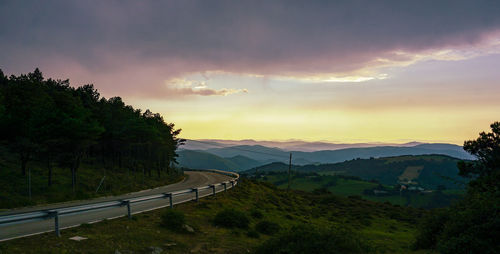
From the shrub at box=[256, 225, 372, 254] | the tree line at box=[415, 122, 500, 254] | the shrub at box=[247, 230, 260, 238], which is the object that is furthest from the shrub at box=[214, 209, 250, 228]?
the tree line at box=[415, 122, 500, 254]

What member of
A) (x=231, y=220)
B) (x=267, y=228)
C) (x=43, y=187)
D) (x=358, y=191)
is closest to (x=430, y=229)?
(x=267, y=228)

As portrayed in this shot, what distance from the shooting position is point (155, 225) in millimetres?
13484

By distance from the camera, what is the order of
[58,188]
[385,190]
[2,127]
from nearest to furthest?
[58,188]
[2,127]
[385,190]

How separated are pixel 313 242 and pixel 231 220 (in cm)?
651

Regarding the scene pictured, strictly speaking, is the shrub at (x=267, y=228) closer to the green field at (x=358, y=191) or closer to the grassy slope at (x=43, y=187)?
the grassy slope at (x=43, y=187)

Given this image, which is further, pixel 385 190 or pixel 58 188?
pixel 385 190

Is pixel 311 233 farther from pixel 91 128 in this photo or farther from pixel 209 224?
pixel 91 128

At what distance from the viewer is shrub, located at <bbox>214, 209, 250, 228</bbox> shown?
15.9 metres

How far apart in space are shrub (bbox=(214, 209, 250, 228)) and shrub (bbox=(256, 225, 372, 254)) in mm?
4904

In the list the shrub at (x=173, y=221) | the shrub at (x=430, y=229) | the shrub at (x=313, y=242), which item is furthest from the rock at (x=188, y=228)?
the shrub at (x=430, y=229)

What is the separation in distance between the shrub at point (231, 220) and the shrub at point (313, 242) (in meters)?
4.90

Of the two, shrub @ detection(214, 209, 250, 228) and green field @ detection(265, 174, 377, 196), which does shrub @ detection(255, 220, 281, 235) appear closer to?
shrub @ detection(214, 209, 250, 228)

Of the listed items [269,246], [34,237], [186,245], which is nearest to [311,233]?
[269,246]

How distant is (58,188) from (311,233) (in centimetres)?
2829
